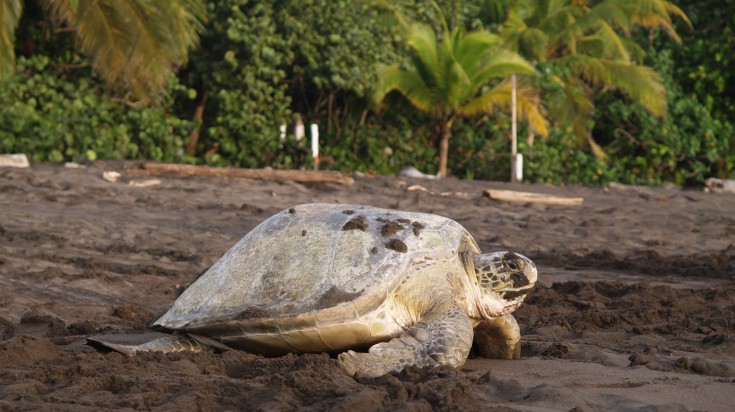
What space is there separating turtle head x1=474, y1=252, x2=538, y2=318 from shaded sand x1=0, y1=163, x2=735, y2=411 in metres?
0.21

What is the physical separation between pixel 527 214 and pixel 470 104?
6.16 meters

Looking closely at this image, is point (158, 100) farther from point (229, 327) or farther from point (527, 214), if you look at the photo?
point (229, 327)

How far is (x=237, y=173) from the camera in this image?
9.79 m

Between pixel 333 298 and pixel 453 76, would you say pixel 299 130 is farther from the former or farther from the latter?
pixel 333 298

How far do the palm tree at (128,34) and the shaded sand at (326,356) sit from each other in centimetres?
210

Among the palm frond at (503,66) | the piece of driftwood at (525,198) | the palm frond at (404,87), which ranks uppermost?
the palm frond at (503,66)

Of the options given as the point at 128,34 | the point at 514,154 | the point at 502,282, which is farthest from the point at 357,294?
the point at 514,154

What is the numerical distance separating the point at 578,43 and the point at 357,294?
48.9 feet

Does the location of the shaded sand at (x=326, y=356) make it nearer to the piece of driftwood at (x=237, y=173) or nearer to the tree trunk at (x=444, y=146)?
the piece of driftwood at (x=237, y=173)

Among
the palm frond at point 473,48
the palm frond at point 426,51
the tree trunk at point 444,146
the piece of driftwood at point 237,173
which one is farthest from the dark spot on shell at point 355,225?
the tree trunk at point 444,146

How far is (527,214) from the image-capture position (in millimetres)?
9078

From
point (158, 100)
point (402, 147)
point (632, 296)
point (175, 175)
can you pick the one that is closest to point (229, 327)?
point (632, 296)

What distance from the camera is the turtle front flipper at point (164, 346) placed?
3316 millimetres

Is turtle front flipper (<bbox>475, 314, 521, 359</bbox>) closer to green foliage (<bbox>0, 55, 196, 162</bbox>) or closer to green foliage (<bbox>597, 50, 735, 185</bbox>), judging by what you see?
green foliage (<bbox>0, 55, 196, 162</bbox>)
